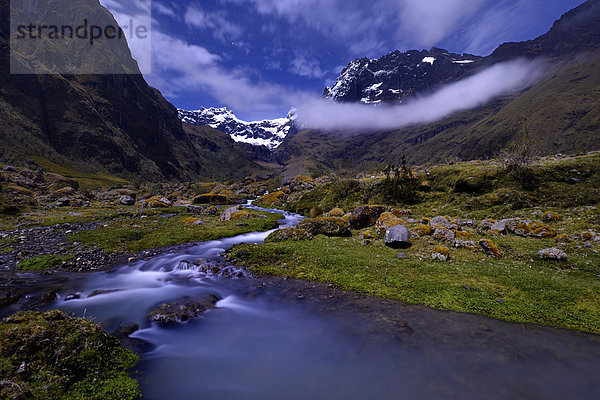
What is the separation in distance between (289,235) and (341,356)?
49.6 ft

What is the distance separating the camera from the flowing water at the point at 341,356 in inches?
295

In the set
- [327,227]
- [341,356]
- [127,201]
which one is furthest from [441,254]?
[127,201]

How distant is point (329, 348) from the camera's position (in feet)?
31.2

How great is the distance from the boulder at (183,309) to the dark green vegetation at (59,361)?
148 inches

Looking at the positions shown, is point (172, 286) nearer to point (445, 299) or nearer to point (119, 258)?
point (119, 258)

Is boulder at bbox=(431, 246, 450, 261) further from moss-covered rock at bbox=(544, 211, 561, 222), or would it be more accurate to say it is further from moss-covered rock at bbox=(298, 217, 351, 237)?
moss-covered rock at bbox=(544, 211, 561, 222)

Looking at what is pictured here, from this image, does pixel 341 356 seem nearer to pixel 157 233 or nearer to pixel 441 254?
pixel 441 254

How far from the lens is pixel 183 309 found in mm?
12656

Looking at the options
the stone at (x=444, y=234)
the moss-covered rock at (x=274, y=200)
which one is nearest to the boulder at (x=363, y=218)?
the stone at (x=444, y=234)

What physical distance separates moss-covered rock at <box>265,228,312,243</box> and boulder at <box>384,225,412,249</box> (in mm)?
7357

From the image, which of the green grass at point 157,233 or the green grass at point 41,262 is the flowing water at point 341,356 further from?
the green grass at point 157,233

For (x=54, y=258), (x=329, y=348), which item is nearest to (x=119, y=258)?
(x=54, y=258)

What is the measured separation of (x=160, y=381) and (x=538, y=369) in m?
Answer: 12.5

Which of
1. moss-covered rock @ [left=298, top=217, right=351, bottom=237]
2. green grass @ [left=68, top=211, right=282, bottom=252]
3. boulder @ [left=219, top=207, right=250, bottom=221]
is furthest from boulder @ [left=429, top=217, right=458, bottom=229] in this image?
boulder @ [left=219, top=207, right=250, bottom=221]
